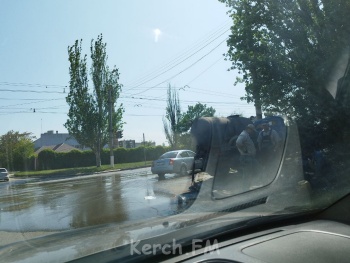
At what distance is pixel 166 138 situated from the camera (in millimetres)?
36156

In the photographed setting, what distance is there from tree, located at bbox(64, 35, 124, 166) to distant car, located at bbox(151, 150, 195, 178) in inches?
847

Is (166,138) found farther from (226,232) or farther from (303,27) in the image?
(226,232)

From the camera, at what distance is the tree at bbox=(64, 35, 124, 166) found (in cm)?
3941

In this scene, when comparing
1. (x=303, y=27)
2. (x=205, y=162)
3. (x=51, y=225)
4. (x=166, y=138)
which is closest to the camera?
(x=51, y=225)

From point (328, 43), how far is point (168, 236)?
27.5ft

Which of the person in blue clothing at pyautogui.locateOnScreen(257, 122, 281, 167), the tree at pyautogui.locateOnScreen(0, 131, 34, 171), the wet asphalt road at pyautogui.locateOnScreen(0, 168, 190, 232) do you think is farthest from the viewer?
the tree at pyautogui.locateOnScreen(0, 131, 34, 171)

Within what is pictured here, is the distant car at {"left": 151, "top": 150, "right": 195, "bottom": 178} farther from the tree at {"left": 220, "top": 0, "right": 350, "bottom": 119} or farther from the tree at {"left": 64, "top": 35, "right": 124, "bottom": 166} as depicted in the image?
the tree at {"left": 64, "top": 35, "right": 124, "bottom": 166}

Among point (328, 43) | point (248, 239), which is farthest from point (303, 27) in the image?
point (248, 239)

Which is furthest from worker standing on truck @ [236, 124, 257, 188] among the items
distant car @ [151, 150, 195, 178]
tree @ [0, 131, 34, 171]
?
tree @ [0, 131, 34, 171]

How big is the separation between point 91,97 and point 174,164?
23.6 m

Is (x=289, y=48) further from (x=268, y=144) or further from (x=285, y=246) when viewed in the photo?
(x=285, y=246)

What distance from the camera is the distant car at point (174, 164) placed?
1828cm

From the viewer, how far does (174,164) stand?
59.9ft

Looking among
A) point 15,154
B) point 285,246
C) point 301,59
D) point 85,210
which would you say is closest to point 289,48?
point 301,59
